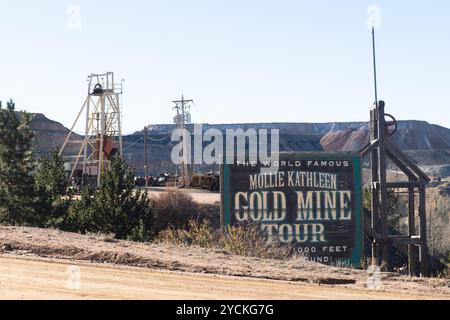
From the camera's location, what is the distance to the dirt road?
9.50 meters

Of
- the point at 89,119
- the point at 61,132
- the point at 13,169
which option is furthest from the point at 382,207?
the point at 61,132

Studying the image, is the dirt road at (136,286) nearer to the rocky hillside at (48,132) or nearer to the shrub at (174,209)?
the shrub at (174,209)

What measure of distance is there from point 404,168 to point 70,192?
18.3 m

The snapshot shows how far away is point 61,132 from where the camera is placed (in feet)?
386

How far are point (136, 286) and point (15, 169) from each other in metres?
24.7

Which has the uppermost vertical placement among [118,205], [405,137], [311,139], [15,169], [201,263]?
[405,137]

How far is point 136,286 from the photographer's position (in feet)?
33.4

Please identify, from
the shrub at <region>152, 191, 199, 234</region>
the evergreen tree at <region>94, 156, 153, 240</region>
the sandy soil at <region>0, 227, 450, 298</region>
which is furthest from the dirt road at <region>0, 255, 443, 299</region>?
the shrub at <region>152, 191, 199, 234</region>

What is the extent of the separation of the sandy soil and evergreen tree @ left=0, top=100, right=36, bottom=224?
17.2 meters

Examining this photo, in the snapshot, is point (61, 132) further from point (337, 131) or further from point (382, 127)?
point (382, 127)

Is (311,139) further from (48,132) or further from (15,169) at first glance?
(15,169)

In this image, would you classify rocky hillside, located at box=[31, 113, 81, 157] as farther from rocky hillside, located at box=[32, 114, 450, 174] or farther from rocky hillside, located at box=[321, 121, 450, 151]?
rocky hillside, located at box=[321, 121, 450, 151]

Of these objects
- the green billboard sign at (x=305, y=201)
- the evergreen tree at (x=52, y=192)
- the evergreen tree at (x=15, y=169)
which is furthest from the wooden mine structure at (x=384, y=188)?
the evergreen tree at (x=15, y=169)

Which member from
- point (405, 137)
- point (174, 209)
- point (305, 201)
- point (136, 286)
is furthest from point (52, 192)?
point (405, 137)
